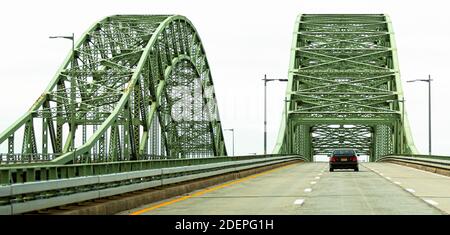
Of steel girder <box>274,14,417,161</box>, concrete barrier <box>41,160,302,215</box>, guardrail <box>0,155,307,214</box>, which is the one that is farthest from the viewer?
steel girder <box>274,14,417,161</box>

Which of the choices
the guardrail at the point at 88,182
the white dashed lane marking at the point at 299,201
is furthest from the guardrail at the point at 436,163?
the white dashed lane marking at the point at 299,201

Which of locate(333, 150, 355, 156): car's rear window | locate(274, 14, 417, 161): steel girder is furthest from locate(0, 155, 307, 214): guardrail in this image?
locate(274, 14, 417, 161): steel girder

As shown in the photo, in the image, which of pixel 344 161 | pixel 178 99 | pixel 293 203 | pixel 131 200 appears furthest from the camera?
pixel 178 99

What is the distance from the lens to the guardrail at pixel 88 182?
12633 millimetres

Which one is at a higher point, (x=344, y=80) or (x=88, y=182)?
(x=344, y=80)

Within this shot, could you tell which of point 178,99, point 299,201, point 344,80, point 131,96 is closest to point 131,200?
point 299,201

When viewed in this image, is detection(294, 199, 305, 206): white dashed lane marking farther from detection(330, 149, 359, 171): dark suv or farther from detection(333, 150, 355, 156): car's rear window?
detection(333, 150, 355, 156): car's rear window

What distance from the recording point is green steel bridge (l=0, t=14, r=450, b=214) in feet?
177

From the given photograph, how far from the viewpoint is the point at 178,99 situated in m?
88.1

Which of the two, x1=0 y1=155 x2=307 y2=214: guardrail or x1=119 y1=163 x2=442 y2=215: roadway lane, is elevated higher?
x1=0 y1=155 x2=307 y2=214: guardrail

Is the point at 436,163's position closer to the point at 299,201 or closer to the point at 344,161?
the point at 344,161

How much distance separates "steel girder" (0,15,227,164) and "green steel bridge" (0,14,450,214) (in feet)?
0.39

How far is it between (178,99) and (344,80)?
26911 mm
